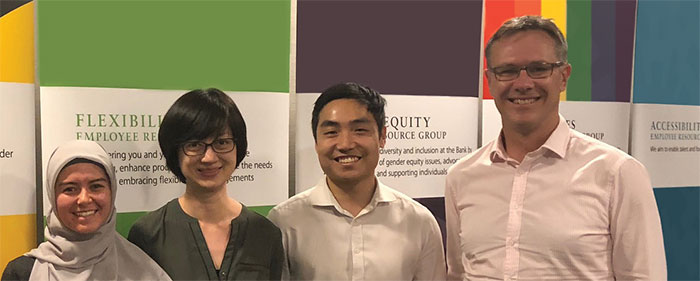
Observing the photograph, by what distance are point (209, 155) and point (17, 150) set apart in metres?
0.92

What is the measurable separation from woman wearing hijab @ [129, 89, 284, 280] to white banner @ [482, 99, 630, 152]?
169 cm

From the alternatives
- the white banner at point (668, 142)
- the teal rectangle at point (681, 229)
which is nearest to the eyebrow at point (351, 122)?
the white banner at point (668, 142)

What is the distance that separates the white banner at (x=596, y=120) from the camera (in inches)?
145

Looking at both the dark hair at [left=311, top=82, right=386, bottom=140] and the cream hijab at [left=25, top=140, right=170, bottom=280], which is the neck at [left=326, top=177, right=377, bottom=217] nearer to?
the dark hair at [left=311, top=82, right=386, bottom=140]

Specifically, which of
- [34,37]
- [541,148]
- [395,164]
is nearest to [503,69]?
[541,148]

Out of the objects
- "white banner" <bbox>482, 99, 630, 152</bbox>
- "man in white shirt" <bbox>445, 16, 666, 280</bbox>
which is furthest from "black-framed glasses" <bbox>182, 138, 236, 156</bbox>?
"white banner" <bbox>482, 99, 630, 152</bbox>

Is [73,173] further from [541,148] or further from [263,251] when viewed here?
[541,148]

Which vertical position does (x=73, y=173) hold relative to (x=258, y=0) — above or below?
below

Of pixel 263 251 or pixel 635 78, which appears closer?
pixel 263 251

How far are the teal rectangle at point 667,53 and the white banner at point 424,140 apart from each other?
4.45ft

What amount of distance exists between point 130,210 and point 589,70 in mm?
2867

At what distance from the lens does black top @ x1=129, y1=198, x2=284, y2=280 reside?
2.42 metres

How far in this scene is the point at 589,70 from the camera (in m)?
3.92

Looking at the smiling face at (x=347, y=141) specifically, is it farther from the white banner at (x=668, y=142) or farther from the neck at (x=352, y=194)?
the white banner at (x=668, y=142)
